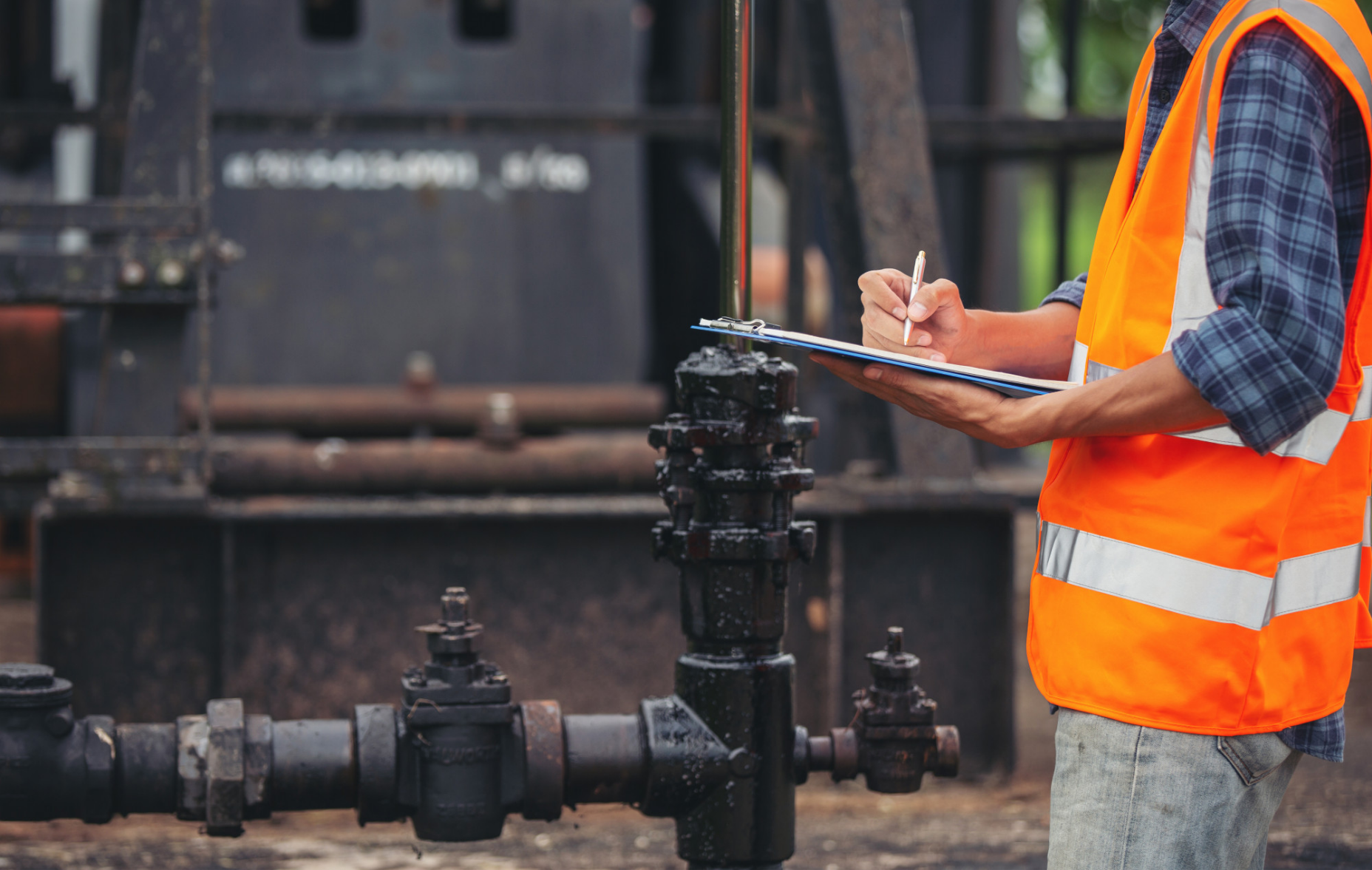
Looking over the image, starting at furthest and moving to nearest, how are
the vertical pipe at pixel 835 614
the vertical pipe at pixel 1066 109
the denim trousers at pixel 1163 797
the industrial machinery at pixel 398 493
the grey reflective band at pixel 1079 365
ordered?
the vertical pipe at pixel 1066 109, the vertical pipe at pixel 835 614, the industrial machinery at pixel 398 493, the grey reflective band at pixel 1079 365, the denim trousers at pixel 1163 797

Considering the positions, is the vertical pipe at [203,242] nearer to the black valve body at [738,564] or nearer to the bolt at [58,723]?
the bolt at [58,723]

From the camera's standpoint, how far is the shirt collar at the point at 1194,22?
1.58 m

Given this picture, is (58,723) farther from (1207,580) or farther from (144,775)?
(1207,580)

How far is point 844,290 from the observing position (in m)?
3.82

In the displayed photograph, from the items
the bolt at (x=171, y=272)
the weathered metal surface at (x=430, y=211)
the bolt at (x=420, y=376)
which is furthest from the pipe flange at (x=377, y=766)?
the weathered metal surface at (x=430, y=211)

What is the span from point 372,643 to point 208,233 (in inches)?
42.6

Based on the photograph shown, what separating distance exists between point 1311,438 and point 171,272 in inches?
101

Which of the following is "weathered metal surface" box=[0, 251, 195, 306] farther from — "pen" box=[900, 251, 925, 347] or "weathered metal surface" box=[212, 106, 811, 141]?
"pen" box=[900, 251, 925, 347]

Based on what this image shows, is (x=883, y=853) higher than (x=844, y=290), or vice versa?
(x=844, y=290)

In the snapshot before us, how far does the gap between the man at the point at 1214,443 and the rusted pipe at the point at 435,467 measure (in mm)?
2108

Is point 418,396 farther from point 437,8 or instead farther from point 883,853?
point 883,853

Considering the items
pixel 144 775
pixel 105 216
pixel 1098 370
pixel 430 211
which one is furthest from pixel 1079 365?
Answer: pixel 430 211

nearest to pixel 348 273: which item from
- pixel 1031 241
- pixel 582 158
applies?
pixel 582 158

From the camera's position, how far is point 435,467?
3.82 metres
